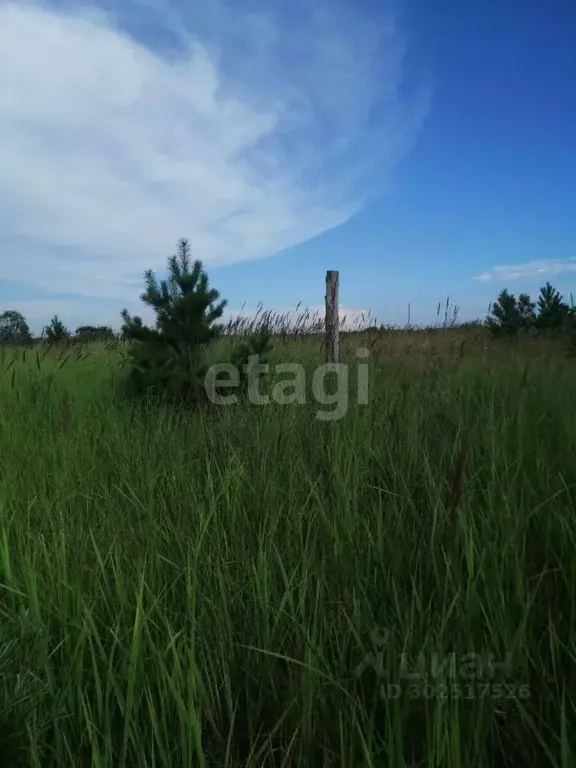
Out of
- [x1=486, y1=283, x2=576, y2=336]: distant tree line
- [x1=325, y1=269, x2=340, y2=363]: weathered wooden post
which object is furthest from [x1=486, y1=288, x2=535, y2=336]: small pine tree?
[x1=325, y1=269, x2=340, y2=363]: weathered wooden post

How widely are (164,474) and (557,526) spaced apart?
1856 millimetres

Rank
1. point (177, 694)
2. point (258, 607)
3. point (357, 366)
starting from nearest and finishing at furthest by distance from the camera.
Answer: point (177, 694) < point (258, 607) < point (357, 366)

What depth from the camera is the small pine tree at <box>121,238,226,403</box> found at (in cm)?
512

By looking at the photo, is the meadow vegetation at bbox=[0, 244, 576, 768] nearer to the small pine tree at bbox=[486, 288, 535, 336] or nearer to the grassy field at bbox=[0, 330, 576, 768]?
the grassy field at bbox=[0, 330, 576, 768]

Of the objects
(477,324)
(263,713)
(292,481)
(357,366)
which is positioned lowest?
(263,713)

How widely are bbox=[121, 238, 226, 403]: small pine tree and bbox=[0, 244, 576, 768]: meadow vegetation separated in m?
1.58

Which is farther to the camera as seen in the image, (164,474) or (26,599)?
(164,474)

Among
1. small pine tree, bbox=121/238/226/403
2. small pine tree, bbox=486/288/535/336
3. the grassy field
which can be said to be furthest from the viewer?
small pine tree, bbox=486/288/535/336

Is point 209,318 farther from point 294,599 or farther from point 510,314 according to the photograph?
point 510,314

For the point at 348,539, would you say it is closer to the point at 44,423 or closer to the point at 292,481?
the point at 292,481

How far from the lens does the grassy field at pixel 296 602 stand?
3.89ft

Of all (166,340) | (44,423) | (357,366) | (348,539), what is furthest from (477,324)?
(348,539)

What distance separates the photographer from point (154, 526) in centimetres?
218

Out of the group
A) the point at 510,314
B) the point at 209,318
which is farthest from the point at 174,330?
the point at 510,314
